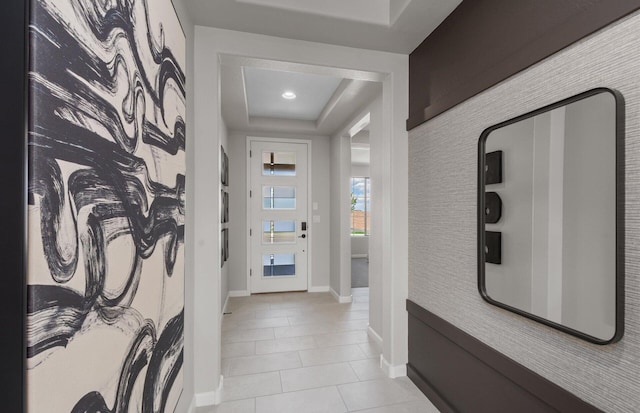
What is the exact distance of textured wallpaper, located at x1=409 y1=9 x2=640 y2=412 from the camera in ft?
3.10

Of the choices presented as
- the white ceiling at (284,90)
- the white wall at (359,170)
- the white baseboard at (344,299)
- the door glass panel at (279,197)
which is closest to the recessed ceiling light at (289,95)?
the white ceiling at (284,90)

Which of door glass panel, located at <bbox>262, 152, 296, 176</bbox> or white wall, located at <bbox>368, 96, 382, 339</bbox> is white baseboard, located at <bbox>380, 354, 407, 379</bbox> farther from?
door glass panel, located at <bbox>262, 152, 296, 176</bbox>

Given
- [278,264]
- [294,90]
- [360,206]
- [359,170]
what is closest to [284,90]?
[294,90]

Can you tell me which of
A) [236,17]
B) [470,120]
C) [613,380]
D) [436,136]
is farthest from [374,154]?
[613,380]

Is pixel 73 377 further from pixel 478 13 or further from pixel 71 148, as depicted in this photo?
pixel 478 13

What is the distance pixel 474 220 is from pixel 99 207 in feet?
5.48

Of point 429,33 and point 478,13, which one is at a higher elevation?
point 429,33

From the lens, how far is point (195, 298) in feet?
6.42

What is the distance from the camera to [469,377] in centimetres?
167

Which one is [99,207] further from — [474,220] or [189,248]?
[474,220]

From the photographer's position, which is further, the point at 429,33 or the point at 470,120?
the point at 429,33

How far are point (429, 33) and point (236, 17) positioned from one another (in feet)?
4.28

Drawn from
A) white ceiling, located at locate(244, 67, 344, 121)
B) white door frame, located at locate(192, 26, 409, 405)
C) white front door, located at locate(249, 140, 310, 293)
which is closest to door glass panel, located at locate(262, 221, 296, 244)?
white front door, located at locate(249, 140, 310, 293)

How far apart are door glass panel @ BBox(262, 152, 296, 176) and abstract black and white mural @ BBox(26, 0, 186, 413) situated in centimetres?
333
